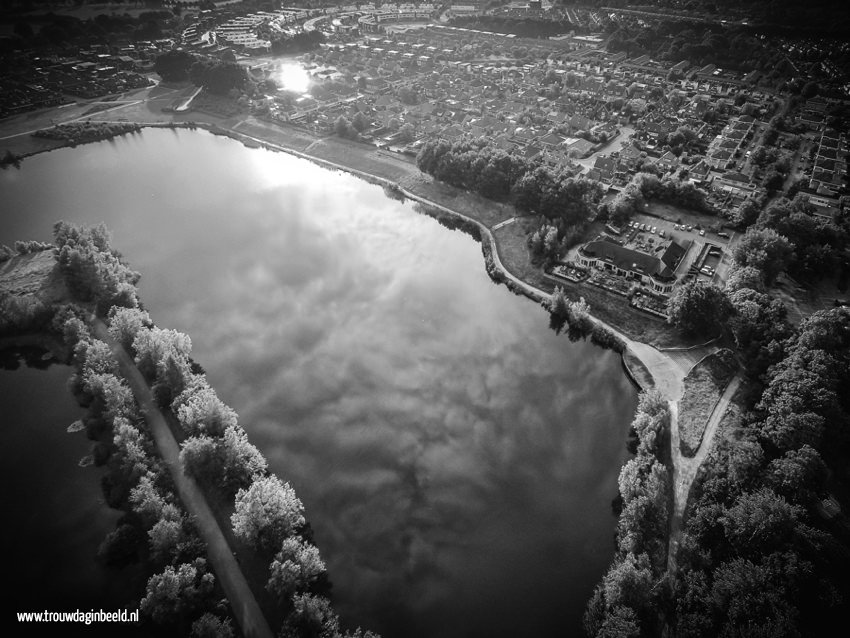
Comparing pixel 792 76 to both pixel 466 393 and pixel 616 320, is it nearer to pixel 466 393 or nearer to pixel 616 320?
pixel 616 320

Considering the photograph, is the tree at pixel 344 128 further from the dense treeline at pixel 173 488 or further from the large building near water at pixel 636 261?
the dense treeline at pixel 173 488

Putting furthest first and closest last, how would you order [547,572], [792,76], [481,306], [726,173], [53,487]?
[792,76], [726,173], [481,306], [53,487], [547,572]

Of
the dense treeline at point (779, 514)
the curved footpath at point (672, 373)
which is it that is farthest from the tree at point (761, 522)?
the curved footpath at point (672, 373)

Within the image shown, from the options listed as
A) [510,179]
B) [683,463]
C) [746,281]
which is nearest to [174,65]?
[510,179]

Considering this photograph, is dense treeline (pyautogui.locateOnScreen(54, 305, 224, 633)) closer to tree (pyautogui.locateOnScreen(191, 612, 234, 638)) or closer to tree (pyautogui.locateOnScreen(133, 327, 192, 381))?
tree (pyautogui.locateOnScreen(191, 612, 234, 638))

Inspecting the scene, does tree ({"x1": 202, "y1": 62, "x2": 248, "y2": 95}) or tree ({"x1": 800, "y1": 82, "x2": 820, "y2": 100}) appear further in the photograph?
tree ({"x1": 202, "y1": 62, "x2": 248, "y2": 95})

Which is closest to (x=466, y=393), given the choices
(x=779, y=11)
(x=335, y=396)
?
(x=335, y=396)

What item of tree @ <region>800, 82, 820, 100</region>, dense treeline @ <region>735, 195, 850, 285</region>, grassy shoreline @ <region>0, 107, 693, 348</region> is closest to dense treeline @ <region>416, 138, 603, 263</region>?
grassy shoreline @ <region>0, 107, 693, 348</region>
